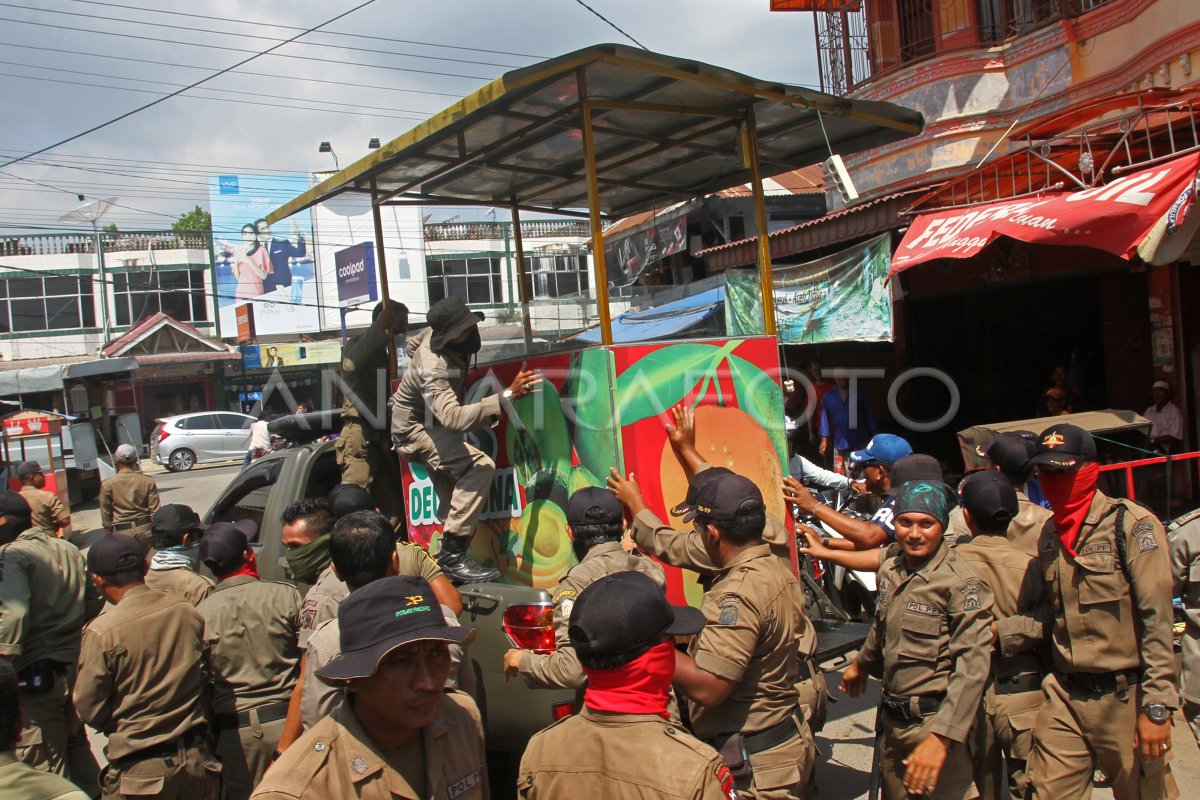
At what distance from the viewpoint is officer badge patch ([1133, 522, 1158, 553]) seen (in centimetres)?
321

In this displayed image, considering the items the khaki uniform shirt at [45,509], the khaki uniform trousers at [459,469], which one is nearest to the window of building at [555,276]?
the khaki uniform trousers at [459,469]

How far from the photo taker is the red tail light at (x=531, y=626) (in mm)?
3779

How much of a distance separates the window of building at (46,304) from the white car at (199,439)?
1068cm

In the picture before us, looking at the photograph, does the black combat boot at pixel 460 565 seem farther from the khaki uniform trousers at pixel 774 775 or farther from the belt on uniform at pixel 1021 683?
the belt on uniform at pixel 1021 683

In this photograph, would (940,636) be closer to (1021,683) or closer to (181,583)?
(1021,683)

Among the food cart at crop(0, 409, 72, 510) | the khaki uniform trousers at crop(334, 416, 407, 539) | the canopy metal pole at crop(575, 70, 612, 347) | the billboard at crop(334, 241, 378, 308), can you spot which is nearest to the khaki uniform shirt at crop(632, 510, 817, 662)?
the canopy metal pole at crop(575, 70, 612, 347)

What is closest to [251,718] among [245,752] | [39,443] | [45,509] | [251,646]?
[245,752]

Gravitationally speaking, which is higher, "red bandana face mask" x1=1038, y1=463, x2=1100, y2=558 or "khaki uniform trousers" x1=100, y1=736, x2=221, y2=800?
"red bandana face mask" x1=1038, y1=463, x2=1100, y2=558

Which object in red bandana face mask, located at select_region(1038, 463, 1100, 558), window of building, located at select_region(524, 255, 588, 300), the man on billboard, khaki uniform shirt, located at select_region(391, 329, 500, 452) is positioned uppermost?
the man on billboard

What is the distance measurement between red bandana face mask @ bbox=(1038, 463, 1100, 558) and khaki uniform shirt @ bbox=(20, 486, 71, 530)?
865 cm

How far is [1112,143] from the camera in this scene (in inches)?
318

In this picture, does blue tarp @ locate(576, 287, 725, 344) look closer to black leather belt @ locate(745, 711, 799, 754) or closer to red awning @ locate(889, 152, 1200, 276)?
black leather belt @ locate(745, 711, 799, 754)

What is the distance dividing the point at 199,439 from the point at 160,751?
24.3 meters

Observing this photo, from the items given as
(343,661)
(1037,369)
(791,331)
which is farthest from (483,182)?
(1037,369)
